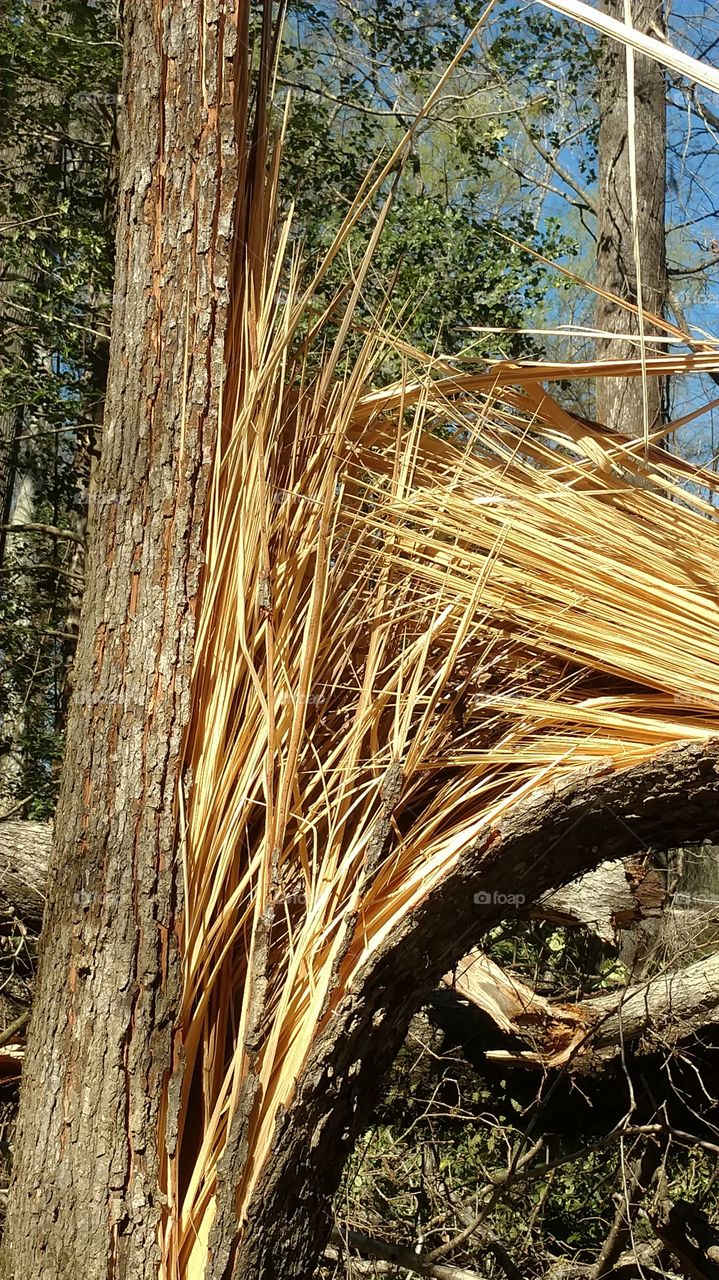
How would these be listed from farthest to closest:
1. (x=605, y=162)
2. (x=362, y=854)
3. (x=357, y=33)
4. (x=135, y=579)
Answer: (x=605, y=162), (x=357, y=33), (x=135, y=579), (x=362, y=854)

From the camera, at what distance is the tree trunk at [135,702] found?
1.27 m

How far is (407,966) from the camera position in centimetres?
125

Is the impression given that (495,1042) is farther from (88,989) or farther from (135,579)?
→ (135,579)

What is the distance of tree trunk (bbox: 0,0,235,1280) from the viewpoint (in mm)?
1271

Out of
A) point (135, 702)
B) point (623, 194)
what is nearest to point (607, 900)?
point (135, 702)

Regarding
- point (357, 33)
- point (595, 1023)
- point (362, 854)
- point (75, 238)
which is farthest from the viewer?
point (357, 33)

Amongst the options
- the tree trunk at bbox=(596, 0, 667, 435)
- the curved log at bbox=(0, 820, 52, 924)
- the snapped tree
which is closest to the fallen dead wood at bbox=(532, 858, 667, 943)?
the curved log at bbox=(0, 820, 52, 924)

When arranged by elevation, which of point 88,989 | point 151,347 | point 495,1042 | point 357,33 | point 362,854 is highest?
point 357,33

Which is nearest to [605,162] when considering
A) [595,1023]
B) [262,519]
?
[595,1023]

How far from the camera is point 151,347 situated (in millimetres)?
1481

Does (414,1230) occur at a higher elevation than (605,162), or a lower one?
lower

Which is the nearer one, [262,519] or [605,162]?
[262,519]

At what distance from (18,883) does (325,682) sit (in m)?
1.47

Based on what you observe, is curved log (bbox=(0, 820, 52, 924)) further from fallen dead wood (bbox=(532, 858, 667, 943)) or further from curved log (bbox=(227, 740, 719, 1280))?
curved log (bbox=(227, 740, 719, 1280))
